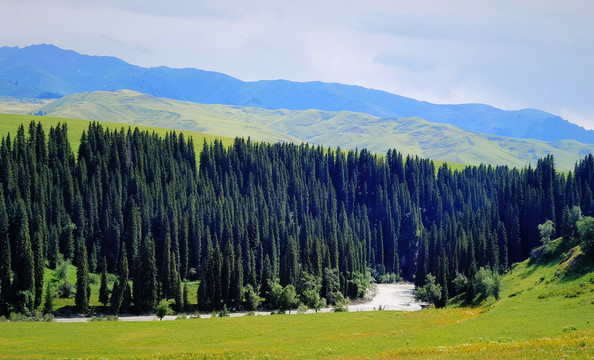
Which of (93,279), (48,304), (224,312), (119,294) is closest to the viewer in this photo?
(48,304)

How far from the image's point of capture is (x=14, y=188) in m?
160

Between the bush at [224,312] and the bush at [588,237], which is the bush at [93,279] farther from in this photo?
the bush at [588,237]

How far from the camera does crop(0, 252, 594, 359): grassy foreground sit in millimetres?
56375

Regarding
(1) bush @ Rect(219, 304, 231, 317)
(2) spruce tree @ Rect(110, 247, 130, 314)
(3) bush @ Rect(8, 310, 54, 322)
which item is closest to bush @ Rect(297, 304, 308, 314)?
(1) bush @ Rect(219, 304, 231, 317)

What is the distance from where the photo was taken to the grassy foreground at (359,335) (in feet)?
185

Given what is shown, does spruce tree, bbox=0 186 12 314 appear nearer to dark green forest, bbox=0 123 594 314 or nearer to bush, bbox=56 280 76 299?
dark green forest, bbox=0 123 594 314

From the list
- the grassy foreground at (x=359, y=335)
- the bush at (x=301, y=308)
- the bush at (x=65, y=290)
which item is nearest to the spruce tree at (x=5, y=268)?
the bush at (x=65, y=290)

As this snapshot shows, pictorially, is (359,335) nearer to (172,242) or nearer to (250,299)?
(250,299)

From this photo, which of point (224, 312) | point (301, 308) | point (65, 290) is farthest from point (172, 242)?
point (301, 308)

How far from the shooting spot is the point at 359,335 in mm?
76000

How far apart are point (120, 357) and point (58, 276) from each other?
87.3 metres

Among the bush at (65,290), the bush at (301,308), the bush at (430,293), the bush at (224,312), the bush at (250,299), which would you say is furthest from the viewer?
the bush at (430,293)

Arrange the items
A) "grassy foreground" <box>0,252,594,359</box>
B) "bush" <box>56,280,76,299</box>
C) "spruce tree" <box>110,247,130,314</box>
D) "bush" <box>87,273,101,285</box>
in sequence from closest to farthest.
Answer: "grassy foreground" <box>0,252,594,359</box> → "spruce tree" <box>110,247,130,314</box> → "bush" <box>56,280,76,299</box> → "bush" <box>87,273,101,285</box>

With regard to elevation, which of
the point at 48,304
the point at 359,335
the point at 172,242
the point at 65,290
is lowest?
the point at 48,304
